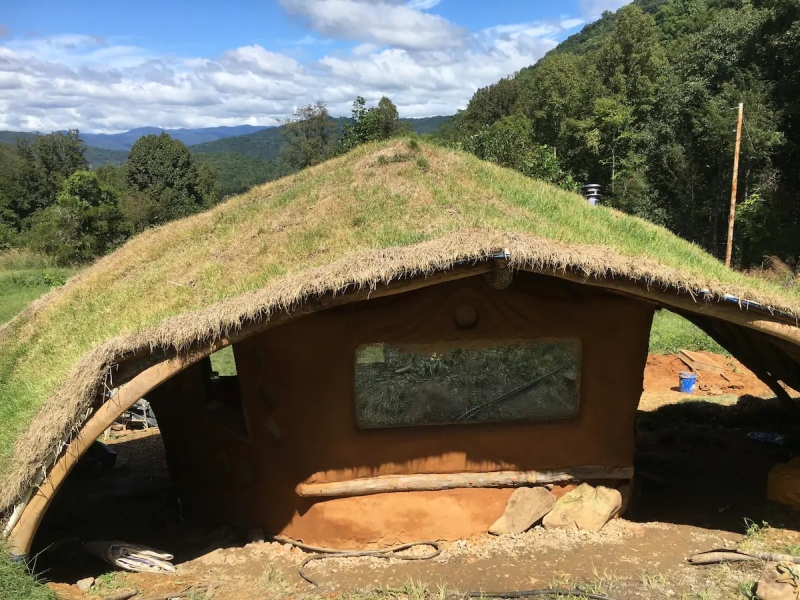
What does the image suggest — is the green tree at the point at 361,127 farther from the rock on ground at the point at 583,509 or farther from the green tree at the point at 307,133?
the rock on ground at the point at 583,509

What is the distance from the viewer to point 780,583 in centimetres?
488

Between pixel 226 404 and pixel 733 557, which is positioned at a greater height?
pixel 226 404

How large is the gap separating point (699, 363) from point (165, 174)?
5642 cm

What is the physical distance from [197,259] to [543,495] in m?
4.81

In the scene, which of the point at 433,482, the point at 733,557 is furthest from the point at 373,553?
the point at 733,557

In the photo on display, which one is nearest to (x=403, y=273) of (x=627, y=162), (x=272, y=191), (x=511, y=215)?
(x=511, y=215)

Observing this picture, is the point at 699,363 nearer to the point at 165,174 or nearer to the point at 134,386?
the point at 134,386

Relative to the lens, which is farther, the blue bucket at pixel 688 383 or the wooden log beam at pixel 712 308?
the blue bucket at pixel 688 383

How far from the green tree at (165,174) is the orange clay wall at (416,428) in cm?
5423

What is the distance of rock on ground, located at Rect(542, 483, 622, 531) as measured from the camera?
6641 mm

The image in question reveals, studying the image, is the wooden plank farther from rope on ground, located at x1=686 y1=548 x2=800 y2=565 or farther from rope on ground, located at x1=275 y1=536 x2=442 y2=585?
rope on ground, located at x1=275 y1=536 x2=442 y2=585

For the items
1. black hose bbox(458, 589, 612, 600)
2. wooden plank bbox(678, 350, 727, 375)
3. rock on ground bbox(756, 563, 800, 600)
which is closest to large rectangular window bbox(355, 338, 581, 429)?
black hose bbox(458, 589, 612, 600)

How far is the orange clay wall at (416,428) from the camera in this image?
6.24m

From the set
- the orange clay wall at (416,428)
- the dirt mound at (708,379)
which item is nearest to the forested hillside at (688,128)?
the dirt mound at (708,379)
